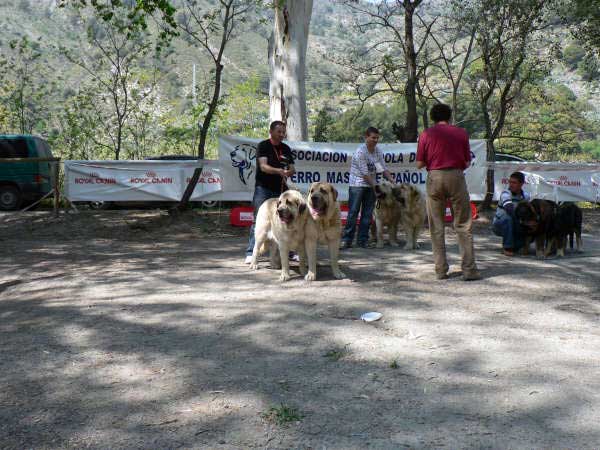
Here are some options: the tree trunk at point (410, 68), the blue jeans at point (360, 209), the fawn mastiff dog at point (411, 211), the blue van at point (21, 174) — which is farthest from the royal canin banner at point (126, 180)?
the fawn mastiff dog at point (411, 211)

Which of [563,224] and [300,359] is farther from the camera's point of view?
[563,224]

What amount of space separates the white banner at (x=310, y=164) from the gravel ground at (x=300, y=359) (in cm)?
501

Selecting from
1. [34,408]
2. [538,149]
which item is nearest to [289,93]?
[34,408]

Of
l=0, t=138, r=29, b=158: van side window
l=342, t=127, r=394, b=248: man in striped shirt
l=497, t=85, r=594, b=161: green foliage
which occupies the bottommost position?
l=342, t=127, r=394, b=248: man in striped shirt

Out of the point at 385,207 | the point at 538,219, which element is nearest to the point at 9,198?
the point at 385,207

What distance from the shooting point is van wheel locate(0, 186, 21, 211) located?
1814cm

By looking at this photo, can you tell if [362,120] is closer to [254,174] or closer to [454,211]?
[254,174]

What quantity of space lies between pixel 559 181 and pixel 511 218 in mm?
7650

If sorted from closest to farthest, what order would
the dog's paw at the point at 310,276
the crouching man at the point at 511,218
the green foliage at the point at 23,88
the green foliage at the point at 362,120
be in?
the dog's paw at the point at 310,276
the crouching man at the point at 511,218
the green foliage at the point at 362,120
the green foliage at the point at 23,88

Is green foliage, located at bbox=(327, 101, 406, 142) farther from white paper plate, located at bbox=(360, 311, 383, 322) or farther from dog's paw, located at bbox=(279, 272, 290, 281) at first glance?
white paper plate, located at bbox=(360, 311, 383, 322)

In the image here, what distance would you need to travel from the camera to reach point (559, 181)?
615 inches

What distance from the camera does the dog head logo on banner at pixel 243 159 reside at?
12.9 metres

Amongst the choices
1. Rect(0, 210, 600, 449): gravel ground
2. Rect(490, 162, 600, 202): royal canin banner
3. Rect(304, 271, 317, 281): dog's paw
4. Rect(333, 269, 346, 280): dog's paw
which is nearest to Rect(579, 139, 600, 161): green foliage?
Rect(490, 162, 600, 202): royal canin banner

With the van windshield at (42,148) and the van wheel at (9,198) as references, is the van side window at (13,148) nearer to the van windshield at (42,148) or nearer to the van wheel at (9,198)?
the van windshield at (42,148)
